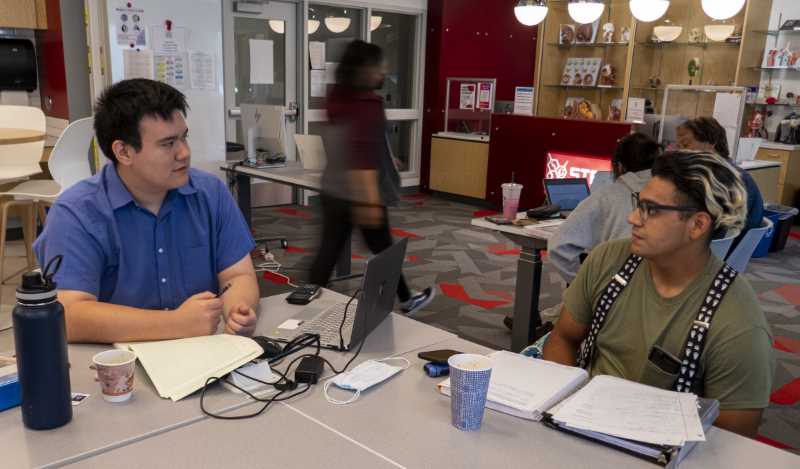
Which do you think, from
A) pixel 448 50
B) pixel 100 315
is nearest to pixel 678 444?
pixel 100 315

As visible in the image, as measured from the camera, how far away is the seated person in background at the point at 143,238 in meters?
1.58

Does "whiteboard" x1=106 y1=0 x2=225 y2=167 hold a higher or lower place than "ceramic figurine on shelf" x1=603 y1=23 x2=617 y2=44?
lower

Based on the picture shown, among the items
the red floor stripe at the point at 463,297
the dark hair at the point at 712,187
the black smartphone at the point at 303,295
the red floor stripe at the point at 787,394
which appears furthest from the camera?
the red floor stripe at the point at 463,297

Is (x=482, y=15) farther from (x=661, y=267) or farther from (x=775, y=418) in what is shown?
(x=661, y=267)

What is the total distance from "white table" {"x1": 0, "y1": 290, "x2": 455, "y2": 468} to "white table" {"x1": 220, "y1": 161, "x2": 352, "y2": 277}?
268cm

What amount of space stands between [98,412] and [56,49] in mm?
5167

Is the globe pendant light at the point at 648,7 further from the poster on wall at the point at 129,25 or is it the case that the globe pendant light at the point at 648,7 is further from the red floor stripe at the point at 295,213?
the poster on wall at the point at 129,25

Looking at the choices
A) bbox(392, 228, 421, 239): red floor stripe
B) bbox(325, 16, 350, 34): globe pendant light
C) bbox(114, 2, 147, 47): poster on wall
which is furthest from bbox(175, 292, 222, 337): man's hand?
bbox(325, 16, 350, 34): globe pendant light

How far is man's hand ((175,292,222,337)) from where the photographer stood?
1575mm

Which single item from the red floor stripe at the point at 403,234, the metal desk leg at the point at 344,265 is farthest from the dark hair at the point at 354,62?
the red floor stripe at the point at 403,234

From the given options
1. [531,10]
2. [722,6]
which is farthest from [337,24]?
A: [722,6]

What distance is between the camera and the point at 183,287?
1870mm

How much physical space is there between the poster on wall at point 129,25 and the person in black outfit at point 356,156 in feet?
9.22

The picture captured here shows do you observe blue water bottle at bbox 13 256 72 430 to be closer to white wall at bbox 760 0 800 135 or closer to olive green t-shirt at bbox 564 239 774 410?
olive green t-shirt at bbox 564 239 774 410
